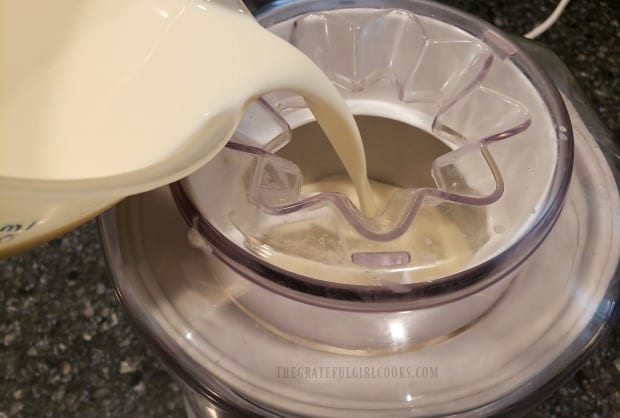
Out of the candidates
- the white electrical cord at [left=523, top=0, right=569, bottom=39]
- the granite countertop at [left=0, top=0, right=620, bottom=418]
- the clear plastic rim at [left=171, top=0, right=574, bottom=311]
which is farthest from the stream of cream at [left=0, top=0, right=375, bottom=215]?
the white electrical cord at [left=523, top=0, right=569, bottom=39]

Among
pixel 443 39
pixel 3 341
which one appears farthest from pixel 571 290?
pixel 3 341

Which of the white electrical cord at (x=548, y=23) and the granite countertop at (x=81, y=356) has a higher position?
the white electrical cord at (x=548, y=23)

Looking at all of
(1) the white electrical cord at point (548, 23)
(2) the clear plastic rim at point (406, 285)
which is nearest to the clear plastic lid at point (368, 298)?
(2) the clear plastic rim at point (406, 285)

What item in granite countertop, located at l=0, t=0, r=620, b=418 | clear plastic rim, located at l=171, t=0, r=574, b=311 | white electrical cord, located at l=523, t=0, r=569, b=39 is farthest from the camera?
white electrical cord, located at l=523, t=0, r=569, b=39

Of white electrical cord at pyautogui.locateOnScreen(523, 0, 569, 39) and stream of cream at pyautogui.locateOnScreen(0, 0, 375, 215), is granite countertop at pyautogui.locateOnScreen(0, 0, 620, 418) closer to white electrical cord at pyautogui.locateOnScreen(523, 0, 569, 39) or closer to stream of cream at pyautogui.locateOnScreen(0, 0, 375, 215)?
stream of cream at pyautogui.locateOnScreen(0, 0, 375, 215)

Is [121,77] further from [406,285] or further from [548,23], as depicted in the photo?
[548,23]

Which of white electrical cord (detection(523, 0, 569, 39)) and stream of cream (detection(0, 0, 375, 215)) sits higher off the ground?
stream of cream (detection(0, 0, 375, 215))

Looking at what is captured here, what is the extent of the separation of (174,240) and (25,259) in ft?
0.72

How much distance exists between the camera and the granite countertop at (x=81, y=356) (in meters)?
0.65

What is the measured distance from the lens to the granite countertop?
654 mm

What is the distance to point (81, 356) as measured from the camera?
0.67 metres

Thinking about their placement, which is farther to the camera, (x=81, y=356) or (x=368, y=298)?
(x=81, y=356)

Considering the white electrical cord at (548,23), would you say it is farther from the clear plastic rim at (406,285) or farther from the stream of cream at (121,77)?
the stream of cream at (121,77)

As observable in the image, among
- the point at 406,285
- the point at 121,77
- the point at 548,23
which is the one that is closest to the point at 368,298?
the point at 406,285
